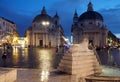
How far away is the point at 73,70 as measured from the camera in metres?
9.85

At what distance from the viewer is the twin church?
102625 mm

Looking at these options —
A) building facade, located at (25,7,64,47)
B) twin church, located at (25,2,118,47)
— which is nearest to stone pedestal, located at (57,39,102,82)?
twin church, located at (25,2,118,47)

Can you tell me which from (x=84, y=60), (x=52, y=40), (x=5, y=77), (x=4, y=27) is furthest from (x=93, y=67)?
(x=52, y=40)

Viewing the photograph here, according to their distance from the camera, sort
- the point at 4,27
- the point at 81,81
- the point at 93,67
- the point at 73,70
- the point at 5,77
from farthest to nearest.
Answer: the point at 4,27, the point at 93,67, the point at 73,70, the point at 81,81, the point at 5,77

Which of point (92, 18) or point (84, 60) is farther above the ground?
point (92, 18)

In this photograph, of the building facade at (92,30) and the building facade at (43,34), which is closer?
the building facade at (92,30)

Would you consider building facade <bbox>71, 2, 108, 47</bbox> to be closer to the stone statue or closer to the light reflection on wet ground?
the light reflection on wet ground

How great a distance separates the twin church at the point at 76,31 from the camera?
10262 cm

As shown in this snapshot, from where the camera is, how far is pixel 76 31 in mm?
106562

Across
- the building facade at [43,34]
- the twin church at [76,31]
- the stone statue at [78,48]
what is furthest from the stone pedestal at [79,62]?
the building facade at [43,34]

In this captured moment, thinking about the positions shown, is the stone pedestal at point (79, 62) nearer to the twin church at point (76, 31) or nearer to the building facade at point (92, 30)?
the twin church at point (76, 31)

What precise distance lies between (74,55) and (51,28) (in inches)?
3999

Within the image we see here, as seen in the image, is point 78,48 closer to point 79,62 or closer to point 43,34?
point 79,62

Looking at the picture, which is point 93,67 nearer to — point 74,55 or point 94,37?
point 74,55
